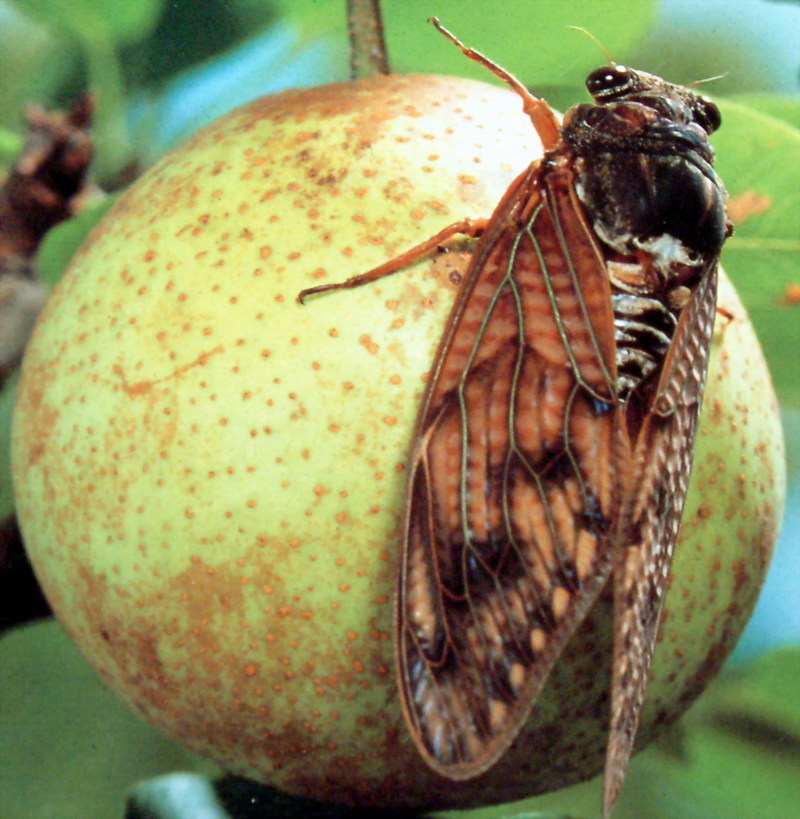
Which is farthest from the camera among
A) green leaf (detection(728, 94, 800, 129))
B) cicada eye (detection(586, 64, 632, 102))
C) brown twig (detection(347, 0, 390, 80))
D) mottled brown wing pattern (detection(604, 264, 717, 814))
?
green leaf (detection(728, 94, 800, 129))

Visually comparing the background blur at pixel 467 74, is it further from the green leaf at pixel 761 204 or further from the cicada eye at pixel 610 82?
the cicada eye at pixel 610 82

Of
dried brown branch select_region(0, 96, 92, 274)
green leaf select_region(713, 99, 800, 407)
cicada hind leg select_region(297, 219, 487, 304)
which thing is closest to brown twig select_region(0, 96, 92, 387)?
dried brown branch select_region(0, 96, 92, 274)

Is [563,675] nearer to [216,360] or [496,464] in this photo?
[496,464]

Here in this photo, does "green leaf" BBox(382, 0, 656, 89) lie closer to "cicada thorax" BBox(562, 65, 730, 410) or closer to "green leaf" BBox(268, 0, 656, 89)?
"green leaf" BBox(268, 0, 656, 89)

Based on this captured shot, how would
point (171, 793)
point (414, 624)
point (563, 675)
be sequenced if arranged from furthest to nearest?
point (171, 793) → point (563, 675) → point (414, 624)

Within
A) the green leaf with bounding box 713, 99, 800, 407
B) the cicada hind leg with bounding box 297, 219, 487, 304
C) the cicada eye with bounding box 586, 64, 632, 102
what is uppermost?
the cicada eye with bounding box 586, 64, 632, 102

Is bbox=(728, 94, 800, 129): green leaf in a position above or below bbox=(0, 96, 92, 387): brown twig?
below

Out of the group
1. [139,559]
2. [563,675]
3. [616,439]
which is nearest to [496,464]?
[616,439]
